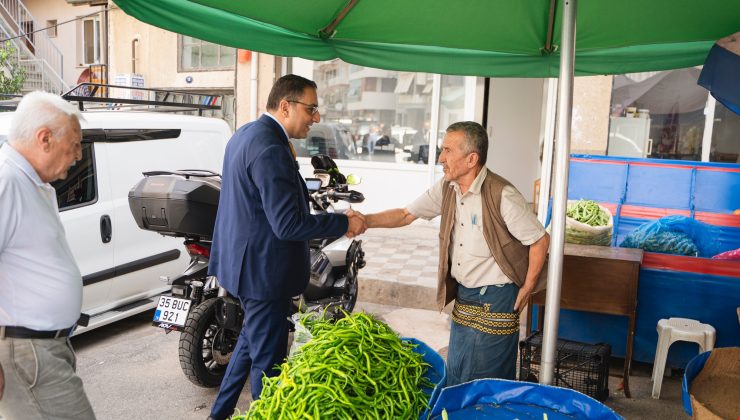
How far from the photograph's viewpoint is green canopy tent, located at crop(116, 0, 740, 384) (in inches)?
97.8

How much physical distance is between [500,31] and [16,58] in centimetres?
1751

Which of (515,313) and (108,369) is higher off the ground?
(515,313)

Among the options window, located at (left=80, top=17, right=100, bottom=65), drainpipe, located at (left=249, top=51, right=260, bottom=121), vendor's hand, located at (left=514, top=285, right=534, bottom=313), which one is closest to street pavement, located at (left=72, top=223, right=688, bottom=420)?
vendor's hand, located at (left=514, top=285, right=534, bottom=313)

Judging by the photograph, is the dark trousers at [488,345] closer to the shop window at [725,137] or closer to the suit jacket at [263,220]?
the suit jacket at [263,220]

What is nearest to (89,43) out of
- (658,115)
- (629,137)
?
(629,137)

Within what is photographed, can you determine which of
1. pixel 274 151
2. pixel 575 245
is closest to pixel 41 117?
pixel 274 151

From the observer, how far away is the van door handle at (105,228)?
17.3 ft

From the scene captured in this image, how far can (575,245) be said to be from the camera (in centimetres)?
522

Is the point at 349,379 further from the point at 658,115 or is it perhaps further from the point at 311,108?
the point at 658,115

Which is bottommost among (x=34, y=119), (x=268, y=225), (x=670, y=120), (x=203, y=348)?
(x=203, y=348)

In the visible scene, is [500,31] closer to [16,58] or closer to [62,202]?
[62,202]

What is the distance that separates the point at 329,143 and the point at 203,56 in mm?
4102

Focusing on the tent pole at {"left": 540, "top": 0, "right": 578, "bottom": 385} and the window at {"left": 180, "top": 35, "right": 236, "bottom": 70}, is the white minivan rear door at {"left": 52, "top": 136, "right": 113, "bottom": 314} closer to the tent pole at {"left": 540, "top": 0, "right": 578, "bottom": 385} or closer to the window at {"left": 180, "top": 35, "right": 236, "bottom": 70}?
the tent pole at {"left": 540, "top": 0, "right": 578, "bottom": 385}

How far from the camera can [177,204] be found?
4.46 meters
